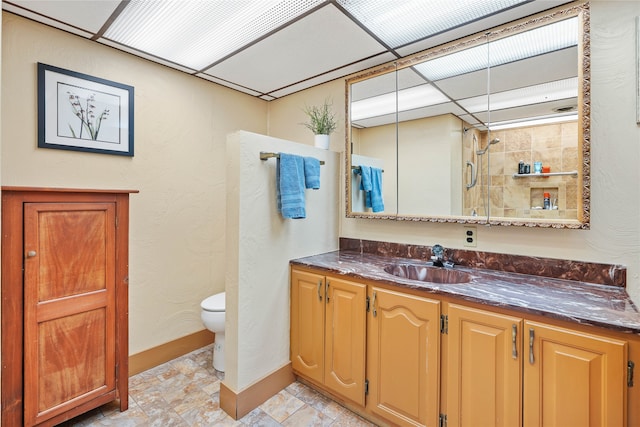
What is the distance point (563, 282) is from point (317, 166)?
1.58 meters

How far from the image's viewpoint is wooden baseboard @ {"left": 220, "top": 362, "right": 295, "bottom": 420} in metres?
1.90

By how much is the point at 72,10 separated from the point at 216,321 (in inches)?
82.5

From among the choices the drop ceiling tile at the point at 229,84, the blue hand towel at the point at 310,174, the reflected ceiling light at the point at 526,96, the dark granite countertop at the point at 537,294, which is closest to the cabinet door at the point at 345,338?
the dark granite countertop at the point at 537,294

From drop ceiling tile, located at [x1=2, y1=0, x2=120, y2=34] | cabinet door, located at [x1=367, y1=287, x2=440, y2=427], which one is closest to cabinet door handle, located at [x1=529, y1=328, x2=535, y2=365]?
cabinet door, located at [x1=367, y1=287, x2=440, y2=427]

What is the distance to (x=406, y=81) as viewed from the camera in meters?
2.30

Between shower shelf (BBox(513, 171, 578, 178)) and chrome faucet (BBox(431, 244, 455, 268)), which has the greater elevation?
shower shelf (BBox(513, 171, 578, 178))

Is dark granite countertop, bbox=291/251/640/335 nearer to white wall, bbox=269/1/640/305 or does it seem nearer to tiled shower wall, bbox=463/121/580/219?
white wall, bbox=269/1/640/305

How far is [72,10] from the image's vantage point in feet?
5.82

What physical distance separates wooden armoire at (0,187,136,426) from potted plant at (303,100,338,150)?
1.42 metres

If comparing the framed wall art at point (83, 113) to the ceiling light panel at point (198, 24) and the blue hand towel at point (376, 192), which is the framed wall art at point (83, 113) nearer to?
the ceiling light panel at point (198, 24)

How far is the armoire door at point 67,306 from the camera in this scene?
1.57m

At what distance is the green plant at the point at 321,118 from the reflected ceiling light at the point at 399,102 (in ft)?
0.68

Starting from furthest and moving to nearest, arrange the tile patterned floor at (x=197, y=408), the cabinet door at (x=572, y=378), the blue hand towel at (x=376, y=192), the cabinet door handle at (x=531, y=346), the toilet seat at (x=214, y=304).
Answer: the blue hand towel at (x=376, y=192) < the toilet seat at (x=214, y=304) < the tile patterned floor at (x=197, y=408) < the cabinet door handle at (x=531, y=346) < the cabinet door at (x=572, y=378)

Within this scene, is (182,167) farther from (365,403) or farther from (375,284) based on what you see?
(365,403)
